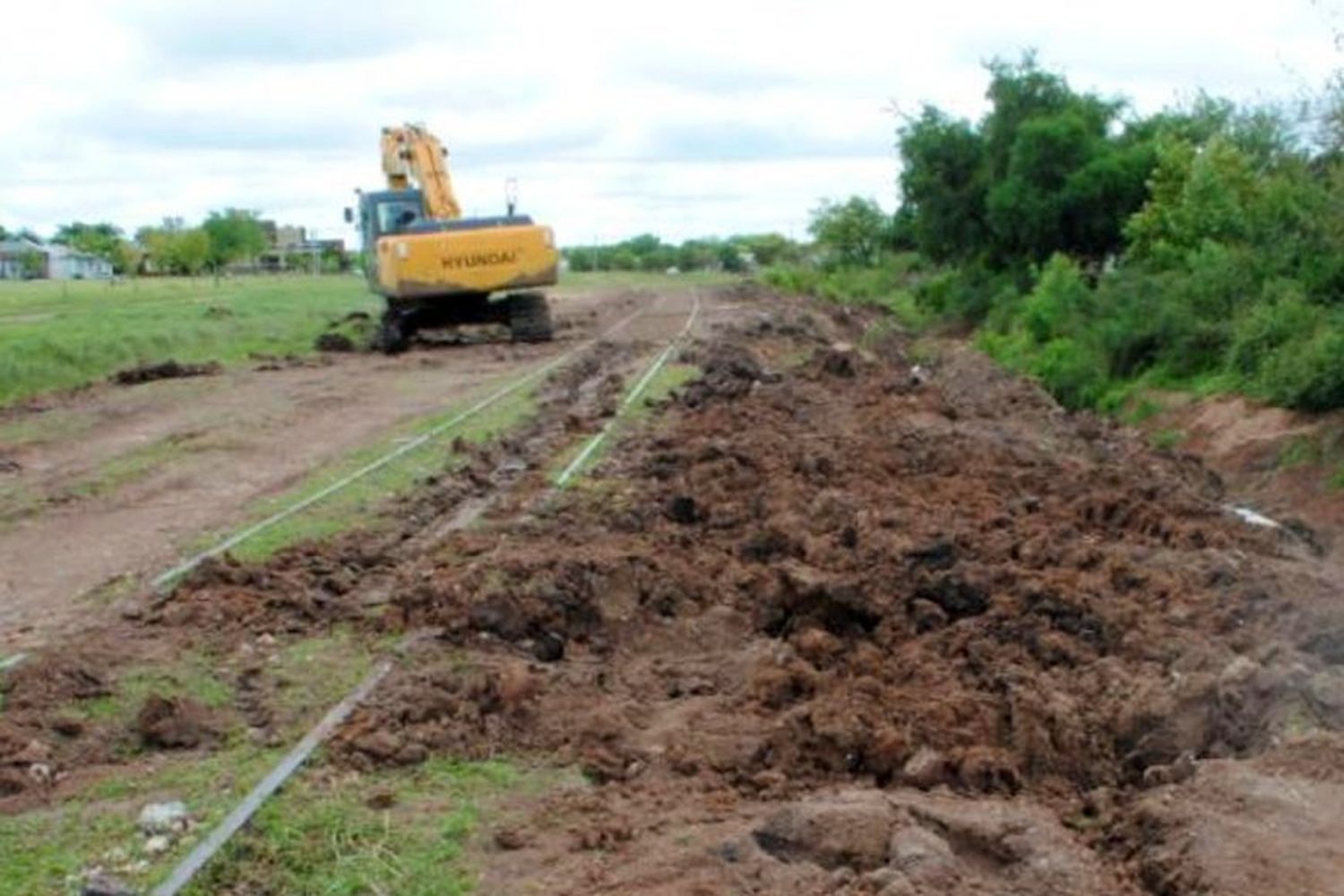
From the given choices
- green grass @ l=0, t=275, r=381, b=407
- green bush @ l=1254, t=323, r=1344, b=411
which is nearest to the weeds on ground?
green bush @ l=1254, t=323, r=1344, b=411

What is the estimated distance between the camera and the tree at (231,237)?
389 feet

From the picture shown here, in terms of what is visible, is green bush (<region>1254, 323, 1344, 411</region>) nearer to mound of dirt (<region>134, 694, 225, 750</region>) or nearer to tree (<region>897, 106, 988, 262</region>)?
mound of dirt (<region>134, 694, 225, 750</region>)

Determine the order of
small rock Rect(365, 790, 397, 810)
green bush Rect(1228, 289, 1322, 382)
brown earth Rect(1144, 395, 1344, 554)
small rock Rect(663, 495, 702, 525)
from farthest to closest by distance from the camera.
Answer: green bush Rect(1228, 289, 1322, 382) → brown earth Rect(1144, 395, 1344, 554) → small rock Rect(663, 495, 702, 525) → small rock Rect(365, 790, 397, 810)

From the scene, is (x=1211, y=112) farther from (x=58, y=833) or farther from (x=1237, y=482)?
(x=58, y=833)

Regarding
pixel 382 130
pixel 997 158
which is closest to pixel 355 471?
pixel 382 130

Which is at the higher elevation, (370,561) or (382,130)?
(382,130)

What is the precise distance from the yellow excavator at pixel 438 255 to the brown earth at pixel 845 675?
15615 mm

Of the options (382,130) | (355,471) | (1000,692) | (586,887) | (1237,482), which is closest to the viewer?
(586,887)

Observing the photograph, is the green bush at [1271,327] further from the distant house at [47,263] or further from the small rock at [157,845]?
the distant house at [47,263]

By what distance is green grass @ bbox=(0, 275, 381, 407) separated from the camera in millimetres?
28234

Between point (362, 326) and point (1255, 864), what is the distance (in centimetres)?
3698

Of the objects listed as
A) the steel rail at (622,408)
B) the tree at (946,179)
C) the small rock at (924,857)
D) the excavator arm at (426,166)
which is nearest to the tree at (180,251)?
the tree at (946,179)

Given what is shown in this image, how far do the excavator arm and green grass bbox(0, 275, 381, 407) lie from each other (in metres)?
4.06

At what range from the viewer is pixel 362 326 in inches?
1641
